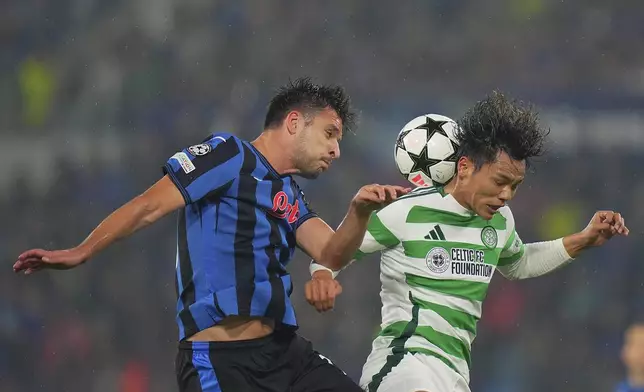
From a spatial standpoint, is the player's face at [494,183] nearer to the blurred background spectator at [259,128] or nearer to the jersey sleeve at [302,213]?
the jersey sleeve at [302,213]

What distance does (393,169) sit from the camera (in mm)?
6031

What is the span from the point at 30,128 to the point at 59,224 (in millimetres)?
618

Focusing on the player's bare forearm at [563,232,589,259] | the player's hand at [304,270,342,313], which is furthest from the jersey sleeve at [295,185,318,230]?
the player's bare forearm at [563,232,589,259]

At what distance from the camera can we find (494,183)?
129 inches

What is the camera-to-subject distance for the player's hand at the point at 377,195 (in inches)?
101

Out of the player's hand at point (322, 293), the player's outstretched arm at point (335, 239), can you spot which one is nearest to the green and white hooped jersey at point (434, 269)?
the player's outstretched arm at point (335, 239)

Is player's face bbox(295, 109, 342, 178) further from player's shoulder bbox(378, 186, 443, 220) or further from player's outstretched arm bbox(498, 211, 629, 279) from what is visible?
player's outstretched arm bbox(498, 211, 629, 279)

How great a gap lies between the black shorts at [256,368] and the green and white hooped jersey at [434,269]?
0.30 metres

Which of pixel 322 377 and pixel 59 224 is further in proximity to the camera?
pixel 59 224

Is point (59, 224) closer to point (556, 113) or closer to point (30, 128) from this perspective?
point (30, 128)

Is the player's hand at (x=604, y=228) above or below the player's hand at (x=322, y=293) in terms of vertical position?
below

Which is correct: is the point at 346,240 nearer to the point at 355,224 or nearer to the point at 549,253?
the point at 355,224

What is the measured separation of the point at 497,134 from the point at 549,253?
1.71 ft

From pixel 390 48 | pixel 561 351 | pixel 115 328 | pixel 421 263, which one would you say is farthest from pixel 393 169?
pixel 421 263
